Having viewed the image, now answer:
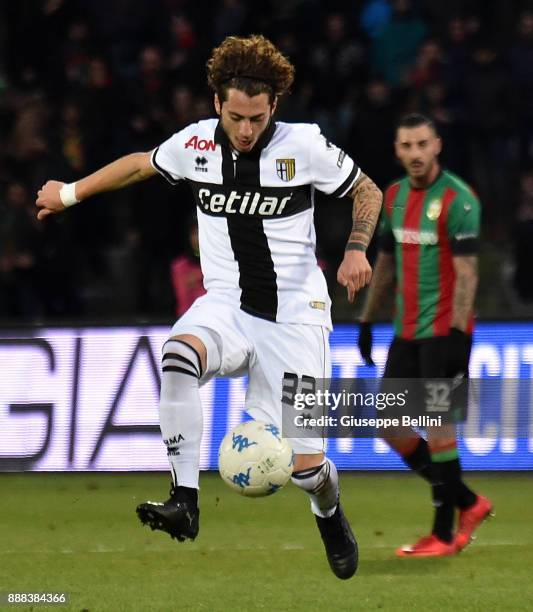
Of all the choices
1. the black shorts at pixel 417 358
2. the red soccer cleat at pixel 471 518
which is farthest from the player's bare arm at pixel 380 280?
the red soccer cleat at pixel 471 518

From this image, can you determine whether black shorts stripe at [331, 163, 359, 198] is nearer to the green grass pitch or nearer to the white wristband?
the white wristband

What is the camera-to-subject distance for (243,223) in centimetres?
646

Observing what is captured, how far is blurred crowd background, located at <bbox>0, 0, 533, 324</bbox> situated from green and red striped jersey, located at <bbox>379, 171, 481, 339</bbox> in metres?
4.23

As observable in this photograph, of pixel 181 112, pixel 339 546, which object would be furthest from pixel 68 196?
pixel 181 112

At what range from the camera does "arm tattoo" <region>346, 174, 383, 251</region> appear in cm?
624

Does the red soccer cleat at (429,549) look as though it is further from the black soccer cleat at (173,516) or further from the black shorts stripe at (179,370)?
the black shorts stripe at (179,370)

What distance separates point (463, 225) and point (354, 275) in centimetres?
203

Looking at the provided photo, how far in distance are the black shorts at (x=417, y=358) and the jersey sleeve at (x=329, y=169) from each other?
1.63 metres

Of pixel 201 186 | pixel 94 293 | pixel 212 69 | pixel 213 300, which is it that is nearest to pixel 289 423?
pixel 213 300

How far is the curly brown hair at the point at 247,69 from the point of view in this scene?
6191 mm

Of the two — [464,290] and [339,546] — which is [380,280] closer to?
[464,290]

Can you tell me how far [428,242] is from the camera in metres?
7.88

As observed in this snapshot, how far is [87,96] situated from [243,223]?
707 cm

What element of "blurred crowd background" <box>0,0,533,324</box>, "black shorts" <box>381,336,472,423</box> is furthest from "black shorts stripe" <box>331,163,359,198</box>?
"blurred crowd background" <box>0,0,533,324</box>
